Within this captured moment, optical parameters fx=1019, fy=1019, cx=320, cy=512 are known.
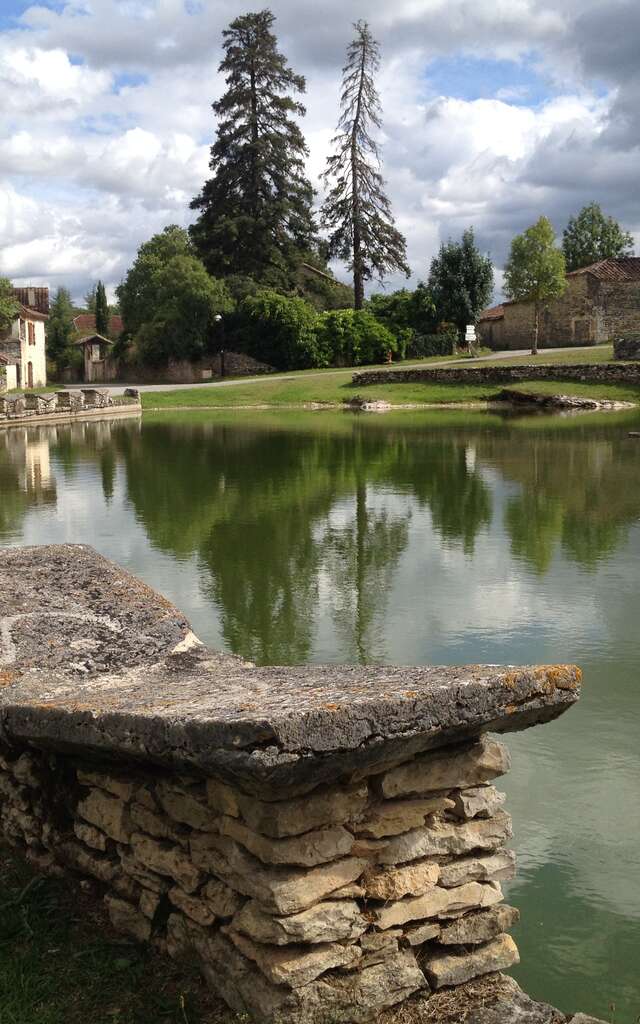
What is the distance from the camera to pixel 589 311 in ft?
202

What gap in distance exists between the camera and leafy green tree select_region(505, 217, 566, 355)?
53.0 meters

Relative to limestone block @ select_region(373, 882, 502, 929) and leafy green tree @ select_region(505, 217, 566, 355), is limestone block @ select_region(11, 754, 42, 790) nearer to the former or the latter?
limestone block @ select_region(373, 882, 502, 929)

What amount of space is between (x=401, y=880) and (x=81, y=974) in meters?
1.25

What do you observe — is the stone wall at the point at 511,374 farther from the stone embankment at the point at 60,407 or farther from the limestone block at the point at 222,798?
the limestone block at the point at 222,798

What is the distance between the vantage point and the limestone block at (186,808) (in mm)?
3668

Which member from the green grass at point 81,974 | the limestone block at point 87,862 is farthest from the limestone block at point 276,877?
the limestone block at point 87,862

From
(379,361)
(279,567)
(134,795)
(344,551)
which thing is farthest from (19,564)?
(379,361)

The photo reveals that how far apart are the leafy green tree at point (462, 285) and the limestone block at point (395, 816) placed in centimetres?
5754

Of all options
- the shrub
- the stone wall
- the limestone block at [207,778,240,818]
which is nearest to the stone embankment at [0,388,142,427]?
the stone wall

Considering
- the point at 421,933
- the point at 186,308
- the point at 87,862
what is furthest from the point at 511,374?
the point at 421,933

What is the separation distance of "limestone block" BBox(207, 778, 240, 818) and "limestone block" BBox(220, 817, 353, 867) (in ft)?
0.12

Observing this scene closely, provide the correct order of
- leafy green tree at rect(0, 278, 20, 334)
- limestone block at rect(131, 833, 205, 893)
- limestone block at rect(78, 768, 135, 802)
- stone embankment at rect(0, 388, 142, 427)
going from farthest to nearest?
leafy green tree at rect(0, 278, 20, 334) → stone embankment at rect(0, 388, 142, 427) → limestone block at rect(78, 768, 135, 802) → limestone block at rect(131, 833, 205, 893)

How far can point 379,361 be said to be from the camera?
59062 millimetres

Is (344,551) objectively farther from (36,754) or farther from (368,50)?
(368,50)
